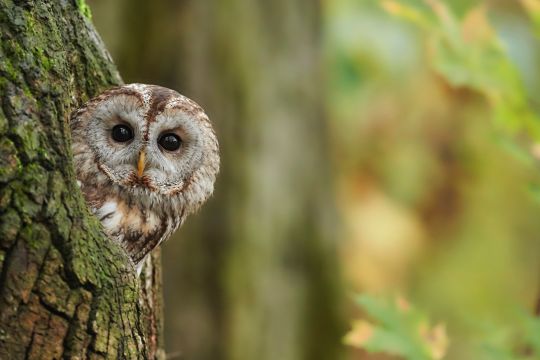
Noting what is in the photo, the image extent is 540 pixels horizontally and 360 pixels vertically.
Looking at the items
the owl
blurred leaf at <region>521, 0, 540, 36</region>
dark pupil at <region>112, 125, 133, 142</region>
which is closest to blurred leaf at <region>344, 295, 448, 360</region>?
the owl

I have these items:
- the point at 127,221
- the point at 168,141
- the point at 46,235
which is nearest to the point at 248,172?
the point at 168,141

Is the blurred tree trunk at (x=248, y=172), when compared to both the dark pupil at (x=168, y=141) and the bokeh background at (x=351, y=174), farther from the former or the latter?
the dark pupil at (x=168, y=141)

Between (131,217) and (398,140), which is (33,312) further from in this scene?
(398,140)

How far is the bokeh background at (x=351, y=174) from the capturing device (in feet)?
10.6

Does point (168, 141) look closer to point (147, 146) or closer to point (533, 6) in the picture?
point (147, 146)

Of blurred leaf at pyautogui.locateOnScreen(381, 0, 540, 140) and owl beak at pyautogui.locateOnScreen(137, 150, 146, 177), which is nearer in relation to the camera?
owl beak at pyautogui.locateOnScreen(137, 150, 146, 177)

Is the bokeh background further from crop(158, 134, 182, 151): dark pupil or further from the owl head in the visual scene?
crop(158, 134, 182, 151): dark pupil

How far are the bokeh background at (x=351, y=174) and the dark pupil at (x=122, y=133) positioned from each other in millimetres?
941

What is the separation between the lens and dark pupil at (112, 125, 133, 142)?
2.92m

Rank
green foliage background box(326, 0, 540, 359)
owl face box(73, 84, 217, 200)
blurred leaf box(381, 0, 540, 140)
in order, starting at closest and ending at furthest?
owl face box(73, 84, 217, 200) < blurred leaf box(381, 0, 540, 140) < green foliage background box(326, 0, 540, 359)

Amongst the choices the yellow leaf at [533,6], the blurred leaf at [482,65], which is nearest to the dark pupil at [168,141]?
the blurred leaf at [482,65]

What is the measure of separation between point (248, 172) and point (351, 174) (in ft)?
9.92

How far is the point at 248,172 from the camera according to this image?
604 centimetres

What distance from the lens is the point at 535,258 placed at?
1051cm
